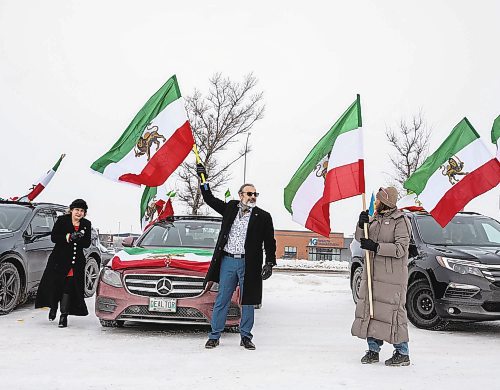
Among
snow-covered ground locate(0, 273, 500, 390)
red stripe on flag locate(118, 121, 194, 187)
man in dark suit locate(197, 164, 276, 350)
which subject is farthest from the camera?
red stripe on flag locate(118, 121, 194, 187)

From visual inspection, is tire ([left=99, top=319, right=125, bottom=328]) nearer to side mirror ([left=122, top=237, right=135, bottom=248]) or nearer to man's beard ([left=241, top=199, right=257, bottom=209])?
side mirror ([left=122, top=237, right=135, bottom=248])

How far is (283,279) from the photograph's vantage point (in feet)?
50.4

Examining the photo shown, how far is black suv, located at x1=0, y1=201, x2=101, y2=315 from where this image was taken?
8.18 metres

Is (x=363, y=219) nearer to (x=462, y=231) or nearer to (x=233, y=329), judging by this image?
(x=233, y=329)

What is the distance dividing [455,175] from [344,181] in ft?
7.19

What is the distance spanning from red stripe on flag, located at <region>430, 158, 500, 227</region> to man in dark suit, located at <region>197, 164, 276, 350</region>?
269 centimetres

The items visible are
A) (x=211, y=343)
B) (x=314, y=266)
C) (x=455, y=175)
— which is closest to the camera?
(x=211, y=343)

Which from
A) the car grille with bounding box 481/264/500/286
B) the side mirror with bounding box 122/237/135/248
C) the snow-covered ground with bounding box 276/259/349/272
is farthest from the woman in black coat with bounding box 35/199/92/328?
the snow-covered ground with bounding box 276/259/349/272

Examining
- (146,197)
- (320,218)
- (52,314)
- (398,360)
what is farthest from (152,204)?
(398,360)

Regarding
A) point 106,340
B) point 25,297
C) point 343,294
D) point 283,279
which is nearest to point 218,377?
point 106,340

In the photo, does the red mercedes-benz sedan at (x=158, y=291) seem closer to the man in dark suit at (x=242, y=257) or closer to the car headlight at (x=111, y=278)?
the car headlight at (x=111, y=278)

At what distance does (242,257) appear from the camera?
6.51 meters

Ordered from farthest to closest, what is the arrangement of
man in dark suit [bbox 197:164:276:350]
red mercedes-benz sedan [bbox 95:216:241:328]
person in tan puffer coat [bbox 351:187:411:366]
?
red mercedes-benz sedan [bbox 95:216:241:328] → man in dark suit [bbox 197:164:276:350] → person in tan puffer coat [bbox 351:187:411:366]

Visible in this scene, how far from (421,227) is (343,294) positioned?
164 inches
